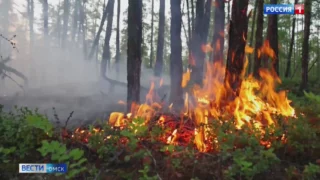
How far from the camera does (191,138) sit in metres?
5.36

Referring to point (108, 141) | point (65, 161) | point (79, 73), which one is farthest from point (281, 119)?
point (79, 73)

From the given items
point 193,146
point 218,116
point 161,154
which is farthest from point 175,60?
point 161,154

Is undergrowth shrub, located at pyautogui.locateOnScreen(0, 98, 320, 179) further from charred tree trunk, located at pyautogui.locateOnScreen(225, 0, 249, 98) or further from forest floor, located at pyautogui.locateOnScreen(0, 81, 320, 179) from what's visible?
charred tree trunk, located at pyautogui.locateOnScreen(225, 0, 249, 98)

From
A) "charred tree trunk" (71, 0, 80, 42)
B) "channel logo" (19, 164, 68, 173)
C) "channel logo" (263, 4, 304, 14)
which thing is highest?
"charred tree trunk" (71, 0, 80, 42)

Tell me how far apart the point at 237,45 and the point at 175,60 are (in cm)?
620

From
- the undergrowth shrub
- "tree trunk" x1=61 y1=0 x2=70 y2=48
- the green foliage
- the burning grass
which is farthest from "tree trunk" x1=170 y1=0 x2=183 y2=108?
"tree trunk" x1=61 y1=0 x2=70 y2=48

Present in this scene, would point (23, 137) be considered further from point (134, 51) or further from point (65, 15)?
point (65, 15)

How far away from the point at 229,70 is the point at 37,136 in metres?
3.95

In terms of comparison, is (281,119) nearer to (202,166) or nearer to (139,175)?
(202,166)

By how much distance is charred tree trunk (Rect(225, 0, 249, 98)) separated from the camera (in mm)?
6438

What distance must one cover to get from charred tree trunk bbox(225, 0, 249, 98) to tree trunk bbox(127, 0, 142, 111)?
12.1 feet

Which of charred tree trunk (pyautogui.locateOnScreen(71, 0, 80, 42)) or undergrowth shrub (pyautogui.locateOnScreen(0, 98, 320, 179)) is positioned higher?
charred tree trunk (pyautogui.locateOnScreen(71, 0, 80, 42))

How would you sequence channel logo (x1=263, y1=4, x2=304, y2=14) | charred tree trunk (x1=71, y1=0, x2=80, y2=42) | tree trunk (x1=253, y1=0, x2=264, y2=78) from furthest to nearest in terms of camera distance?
charred tree trunk (x1=71, y1=0, x2=80, y2=42) < tree trunk (x1=253, y1=0, x2=264, y2=78) < channel logo (x1=263, y1=4, x2=304, y2=14)

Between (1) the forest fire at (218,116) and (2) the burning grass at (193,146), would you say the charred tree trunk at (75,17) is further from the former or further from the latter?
(2) the burning grass at (193,146)
